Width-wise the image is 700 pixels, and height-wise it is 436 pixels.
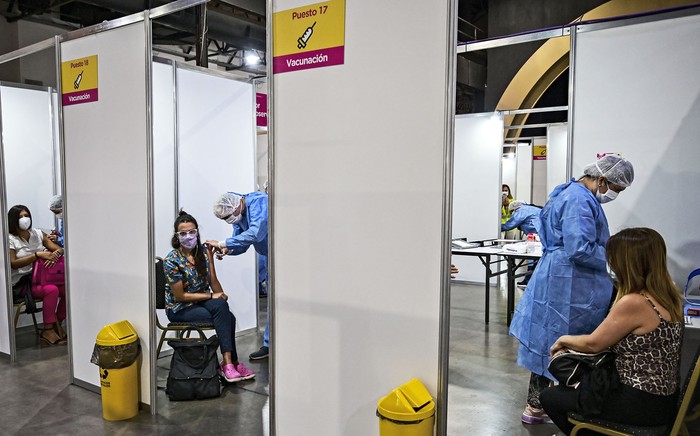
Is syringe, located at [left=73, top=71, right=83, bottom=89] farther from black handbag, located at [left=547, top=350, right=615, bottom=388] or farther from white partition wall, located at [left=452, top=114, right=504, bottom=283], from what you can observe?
white partition wall, located at [left=452, top=114, right=504, bottom=283]

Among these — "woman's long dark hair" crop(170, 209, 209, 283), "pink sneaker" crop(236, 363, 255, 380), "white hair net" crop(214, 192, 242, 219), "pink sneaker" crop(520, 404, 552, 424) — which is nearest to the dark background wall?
"white hair net" crop(214, 192, 242, 219)

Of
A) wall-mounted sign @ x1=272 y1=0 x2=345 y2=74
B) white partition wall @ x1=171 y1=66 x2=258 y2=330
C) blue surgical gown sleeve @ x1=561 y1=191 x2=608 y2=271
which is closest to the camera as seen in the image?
wall-mounted sign @ x1=272 y1=0 x2=345 y2=74

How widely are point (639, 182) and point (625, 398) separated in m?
1.62

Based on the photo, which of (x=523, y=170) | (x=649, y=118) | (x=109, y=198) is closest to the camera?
(x=649, y=118)

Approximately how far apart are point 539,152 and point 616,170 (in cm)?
808

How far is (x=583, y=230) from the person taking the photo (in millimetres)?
2650

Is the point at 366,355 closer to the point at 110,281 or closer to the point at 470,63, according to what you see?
the point at 110,281

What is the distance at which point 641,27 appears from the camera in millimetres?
3072

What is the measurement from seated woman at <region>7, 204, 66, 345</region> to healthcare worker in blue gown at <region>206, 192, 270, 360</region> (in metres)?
1.90

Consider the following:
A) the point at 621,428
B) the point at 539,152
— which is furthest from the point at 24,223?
the point at 539,152

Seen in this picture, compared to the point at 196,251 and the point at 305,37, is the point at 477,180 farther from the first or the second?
the point at 305,37

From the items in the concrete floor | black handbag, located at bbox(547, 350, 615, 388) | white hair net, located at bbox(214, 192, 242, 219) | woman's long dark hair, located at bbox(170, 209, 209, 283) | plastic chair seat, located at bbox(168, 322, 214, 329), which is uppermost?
white hair net, located at bbox(214, 192, 242, 219)

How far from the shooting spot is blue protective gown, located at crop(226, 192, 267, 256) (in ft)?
12.1

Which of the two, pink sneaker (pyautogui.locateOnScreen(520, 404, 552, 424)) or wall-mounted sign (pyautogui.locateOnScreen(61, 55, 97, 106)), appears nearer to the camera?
pink sneaker (pyautogui.locateOnScreen(520, 404, 552, 424))
